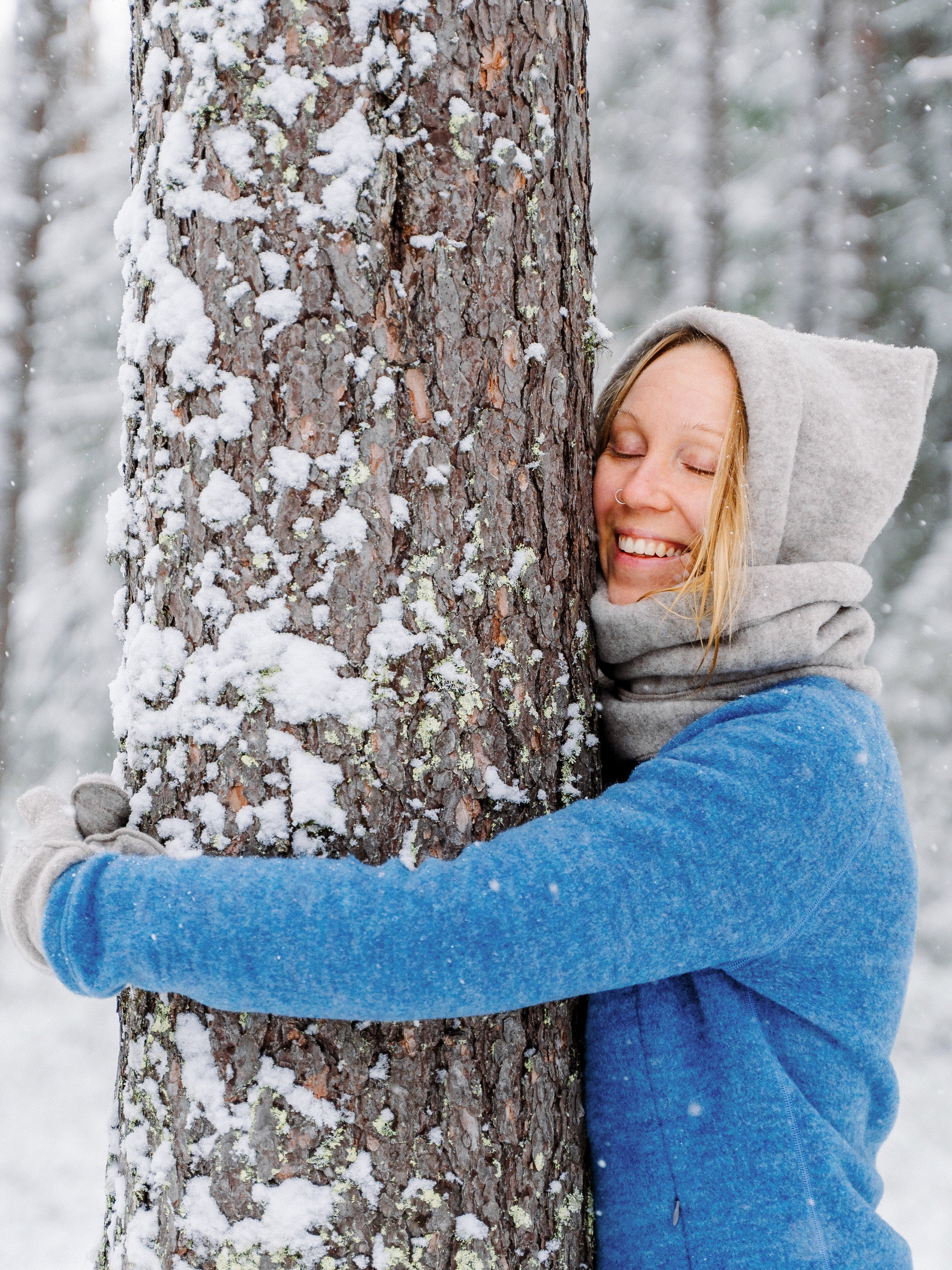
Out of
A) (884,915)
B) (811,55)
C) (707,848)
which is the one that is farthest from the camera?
(811,55)

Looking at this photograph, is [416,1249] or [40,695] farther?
[40,695]

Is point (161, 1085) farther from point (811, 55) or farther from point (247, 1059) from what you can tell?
point (811, 55)

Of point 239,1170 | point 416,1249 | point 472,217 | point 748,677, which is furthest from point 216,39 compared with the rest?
point 416,1249

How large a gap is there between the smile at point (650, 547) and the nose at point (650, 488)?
5 centimetres

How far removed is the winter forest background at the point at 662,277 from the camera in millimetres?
7066

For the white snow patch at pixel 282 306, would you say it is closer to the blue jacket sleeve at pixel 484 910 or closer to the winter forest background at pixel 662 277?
the blue jacket sleeve at pixel 484 910

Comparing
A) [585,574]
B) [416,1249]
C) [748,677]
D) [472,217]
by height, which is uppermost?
[472,217]

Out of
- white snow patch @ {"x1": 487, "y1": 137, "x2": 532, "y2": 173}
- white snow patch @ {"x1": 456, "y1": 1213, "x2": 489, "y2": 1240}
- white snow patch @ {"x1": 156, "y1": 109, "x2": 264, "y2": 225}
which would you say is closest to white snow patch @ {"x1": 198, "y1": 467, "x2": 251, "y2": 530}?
white snow patch @ {"x1": 156, "y1": 109, "x2": 264, "y2": 225}

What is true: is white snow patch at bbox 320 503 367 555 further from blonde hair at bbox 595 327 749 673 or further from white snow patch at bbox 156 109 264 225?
blonde hair at bbox 595 327 749 673

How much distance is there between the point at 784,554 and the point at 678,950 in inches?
30.6

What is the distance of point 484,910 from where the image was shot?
1049 mm

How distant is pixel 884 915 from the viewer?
1401 mm

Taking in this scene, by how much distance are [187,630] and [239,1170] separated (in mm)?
747

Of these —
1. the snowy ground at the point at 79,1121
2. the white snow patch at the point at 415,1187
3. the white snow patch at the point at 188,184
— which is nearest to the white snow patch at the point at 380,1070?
the white snow patch at the point at 415,1187
